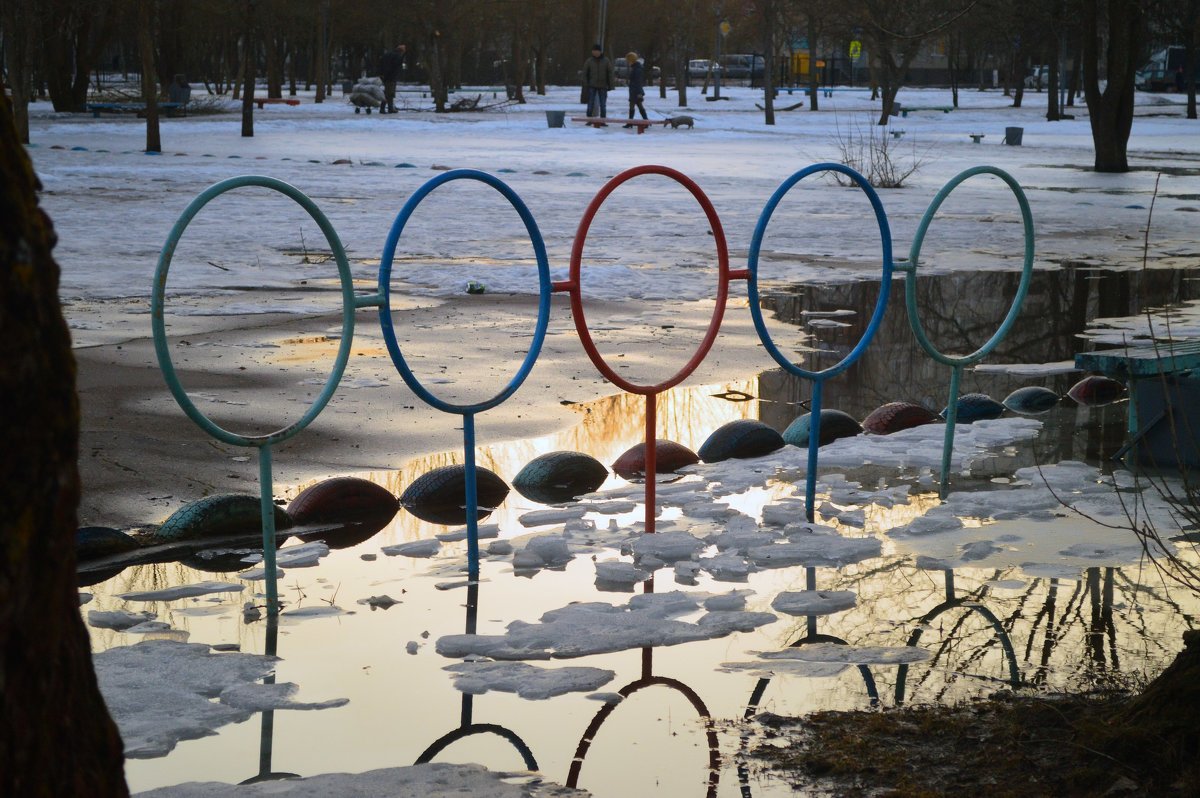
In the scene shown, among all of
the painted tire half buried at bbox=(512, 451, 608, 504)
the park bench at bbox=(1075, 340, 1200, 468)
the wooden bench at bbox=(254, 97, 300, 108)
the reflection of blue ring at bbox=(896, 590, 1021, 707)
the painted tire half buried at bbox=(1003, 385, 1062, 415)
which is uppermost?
the wooden bench at bbox=(254, 97, 300, 108)

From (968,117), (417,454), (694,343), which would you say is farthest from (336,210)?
(968,117)

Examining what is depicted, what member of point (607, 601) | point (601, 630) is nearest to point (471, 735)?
point (601, 630)

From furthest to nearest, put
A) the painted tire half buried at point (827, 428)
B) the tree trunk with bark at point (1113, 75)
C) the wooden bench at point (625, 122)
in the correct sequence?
1. the wooden bench at point (625, 122)
2. the tree trunk with bark at point (1113, 75)
3. the painted tire half buried at point (827, 428)

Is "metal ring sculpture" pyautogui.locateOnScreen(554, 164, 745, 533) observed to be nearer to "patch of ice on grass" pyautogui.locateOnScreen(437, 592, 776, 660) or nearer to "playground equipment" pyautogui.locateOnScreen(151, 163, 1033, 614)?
"playground equipment" pyautogui.locateOnScreen(151, 163, 1033, 614)

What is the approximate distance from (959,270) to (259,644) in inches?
354

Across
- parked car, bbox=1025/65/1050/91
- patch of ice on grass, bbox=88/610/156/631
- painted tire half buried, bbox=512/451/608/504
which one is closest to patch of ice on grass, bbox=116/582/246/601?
patch of ice on grass, bbox=88/610/156/631

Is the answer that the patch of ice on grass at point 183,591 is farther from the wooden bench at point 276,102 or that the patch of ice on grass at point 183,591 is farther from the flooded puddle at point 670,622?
the wooden bench at point 276,102

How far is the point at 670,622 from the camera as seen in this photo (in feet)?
13.2

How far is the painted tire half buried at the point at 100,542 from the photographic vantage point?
4590mm

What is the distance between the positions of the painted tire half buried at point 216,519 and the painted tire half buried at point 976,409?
3490 millimetres

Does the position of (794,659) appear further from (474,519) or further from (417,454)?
(417,454)

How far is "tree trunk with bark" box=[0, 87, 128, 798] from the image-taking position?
1824 mm

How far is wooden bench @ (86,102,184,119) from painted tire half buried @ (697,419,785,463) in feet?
116

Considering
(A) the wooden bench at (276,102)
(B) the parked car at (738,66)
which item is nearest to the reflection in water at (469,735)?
(A) the wooden bench at (276,102)
